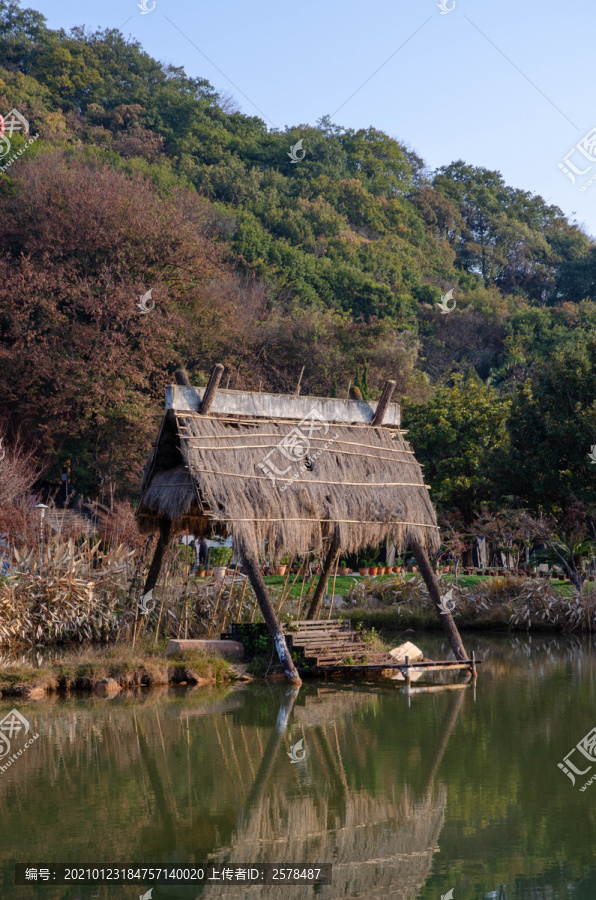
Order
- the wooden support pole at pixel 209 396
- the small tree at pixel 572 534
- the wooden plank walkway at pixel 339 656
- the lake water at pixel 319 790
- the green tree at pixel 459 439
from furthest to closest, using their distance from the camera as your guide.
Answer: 1. the green tree at pixel 459 439
2. the small tree at pixel 572 534
3. the wooden plank walkway at pixel 339 656
4. the wooden support pole at pixel 209 396
5. the lake water at pixel 319 790

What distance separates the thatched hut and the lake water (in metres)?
1.99

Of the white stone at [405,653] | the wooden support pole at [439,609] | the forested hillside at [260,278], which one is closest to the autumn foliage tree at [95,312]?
the forested hillside at [260,278]

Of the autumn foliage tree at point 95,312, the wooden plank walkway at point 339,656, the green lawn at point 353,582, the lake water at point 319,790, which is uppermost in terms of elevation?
the autumn foliage tree at point 95,312

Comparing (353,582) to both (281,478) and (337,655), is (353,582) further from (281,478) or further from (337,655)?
(281,478)

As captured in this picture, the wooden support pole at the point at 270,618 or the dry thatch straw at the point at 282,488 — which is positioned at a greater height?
the dry thatch straw at the point at 282,488

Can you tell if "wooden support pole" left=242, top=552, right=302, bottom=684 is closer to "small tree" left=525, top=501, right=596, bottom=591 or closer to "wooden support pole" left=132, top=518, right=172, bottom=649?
"wooden support pole" left=132, top=518, right=172, bottom=649

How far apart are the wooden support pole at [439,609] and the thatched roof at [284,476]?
0.65 feet

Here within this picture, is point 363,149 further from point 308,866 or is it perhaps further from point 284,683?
point 308,866

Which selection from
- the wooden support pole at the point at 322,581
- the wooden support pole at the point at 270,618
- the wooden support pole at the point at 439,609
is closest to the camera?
the wooden support pole at the point at 270,618

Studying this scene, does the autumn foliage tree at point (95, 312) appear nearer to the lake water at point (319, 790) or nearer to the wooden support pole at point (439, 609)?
the wooden support pole at point (439, 609)

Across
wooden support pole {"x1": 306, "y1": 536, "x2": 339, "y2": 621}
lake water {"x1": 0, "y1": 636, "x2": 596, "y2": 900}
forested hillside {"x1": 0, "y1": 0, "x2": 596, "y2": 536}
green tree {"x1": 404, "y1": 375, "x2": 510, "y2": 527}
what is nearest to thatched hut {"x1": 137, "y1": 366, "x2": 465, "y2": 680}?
wooden support pole {"x1": 306, "y1": 536, "x2": 339, "y2": 621}

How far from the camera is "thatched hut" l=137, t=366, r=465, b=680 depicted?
11.2 meters

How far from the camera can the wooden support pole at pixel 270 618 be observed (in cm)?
1112

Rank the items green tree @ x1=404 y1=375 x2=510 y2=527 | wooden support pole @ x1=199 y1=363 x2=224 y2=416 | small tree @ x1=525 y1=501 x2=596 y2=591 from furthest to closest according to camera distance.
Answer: green tree @ x1=404 y1=375 x2=510 y2=527, small tree @ x1=525 y1=501 x2=596 y2=591, wooden support pole @ x1=199 y1=363 x2=224 y2=416
